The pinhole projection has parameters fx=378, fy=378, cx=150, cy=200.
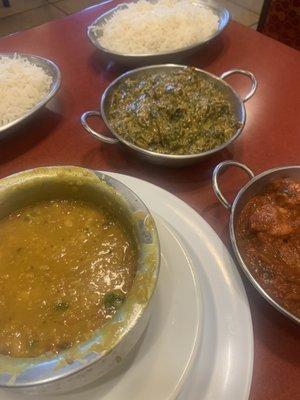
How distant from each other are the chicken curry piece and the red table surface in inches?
2.8

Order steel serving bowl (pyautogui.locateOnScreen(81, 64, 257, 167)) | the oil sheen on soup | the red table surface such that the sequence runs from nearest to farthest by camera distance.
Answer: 1. the oil sheen on soup
2. the red table surface
3. steel serving bowl (pyautogui.locateOnScreen(81, 64, 257, 167))

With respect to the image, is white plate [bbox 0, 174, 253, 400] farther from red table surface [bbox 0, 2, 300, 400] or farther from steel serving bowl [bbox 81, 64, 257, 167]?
steel serving bowl [bbox 81, 64, 257, 167]

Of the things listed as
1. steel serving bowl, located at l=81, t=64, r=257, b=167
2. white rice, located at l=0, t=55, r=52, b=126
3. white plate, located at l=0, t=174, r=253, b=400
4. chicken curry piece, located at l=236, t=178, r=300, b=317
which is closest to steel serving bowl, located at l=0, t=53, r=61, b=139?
white rice, located at l=0, t=55, r=52, b=126

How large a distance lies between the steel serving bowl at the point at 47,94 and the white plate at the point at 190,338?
0.65 meters

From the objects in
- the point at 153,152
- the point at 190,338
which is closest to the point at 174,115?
the point at 153,152

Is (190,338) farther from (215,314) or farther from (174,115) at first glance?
(174,115)

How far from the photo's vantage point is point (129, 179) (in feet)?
3.65

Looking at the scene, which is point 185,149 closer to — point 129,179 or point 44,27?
point 129,179

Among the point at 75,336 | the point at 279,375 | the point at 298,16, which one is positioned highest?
the point at 298,16

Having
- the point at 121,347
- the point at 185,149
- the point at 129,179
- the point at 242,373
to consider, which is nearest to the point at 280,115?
the point at 185,149

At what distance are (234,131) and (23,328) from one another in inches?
35.5

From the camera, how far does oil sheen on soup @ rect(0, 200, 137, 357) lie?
0.74 m

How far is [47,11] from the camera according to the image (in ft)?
12.9

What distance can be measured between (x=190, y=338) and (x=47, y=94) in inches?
41.6
